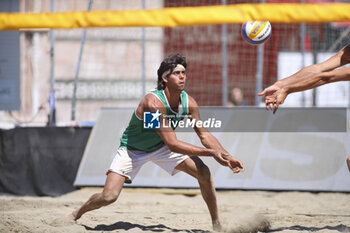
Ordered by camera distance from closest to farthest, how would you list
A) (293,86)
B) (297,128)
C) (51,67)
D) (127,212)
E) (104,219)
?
1. (293,86)
2. (104,219)
3. (127,212)
4. (297,128)
5. (51,67)

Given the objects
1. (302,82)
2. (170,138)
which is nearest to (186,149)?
(170,138)

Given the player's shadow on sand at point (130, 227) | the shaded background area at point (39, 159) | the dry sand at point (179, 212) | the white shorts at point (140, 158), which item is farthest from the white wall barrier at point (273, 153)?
the white shorts at point (140, 158)

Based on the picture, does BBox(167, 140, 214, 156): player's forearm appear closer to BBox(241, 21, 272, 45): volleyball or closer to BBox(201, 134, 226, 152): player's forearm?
BBox(201, 134, 226, 152): player's forearm

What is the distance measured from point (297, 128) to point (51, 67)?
13.6ft

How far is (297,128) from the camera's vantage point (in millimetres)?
7305

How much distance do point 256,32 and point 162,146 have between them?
5.34 ft

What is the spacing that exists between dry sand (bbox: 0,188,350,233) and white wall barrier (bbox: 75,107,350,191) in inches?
6.3

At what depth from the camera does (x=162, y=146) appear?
15.7ft

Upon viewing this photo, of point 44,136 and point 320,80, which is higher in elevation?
point 320,80

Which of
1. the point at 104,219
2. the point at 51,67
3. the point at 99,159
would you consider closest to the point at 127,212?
the point at 104,219

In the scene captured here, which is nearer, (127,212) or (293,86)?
(293,86)

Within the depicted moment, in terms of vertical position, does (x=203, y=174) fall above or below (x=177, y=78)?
below

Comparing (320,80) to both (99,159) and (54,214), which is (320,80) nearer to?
(54,214)

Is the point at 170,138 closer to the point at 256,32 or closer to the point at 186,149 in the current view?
the point at 186,149
